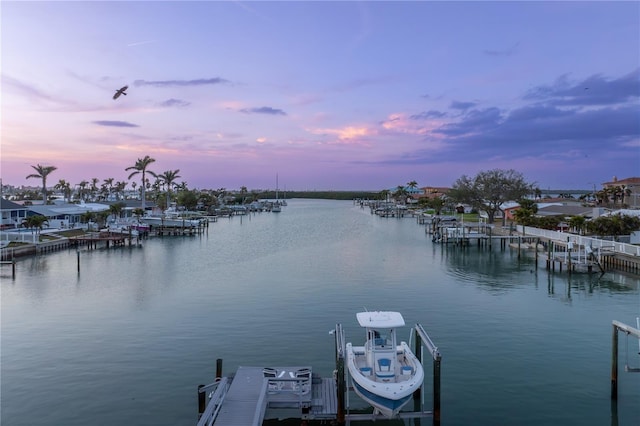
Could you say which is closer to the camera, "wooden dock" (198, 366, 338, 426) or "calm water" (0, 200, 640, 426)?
"wooden dock" (198, 366, 338, 426)

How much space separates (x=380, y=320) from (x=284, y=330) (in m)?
9.64

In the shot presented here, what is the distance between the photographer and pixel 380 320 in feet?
57.3

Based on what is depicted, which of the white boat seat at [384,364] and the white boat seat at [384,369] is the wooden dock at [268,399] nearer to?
the white boat seat at [384,369]

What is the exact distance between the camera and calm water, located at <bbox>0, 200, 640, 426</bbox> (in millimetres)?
17125

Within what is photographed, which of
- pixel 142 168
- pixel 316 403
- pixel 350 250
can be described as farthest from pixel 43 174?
pixel 316 403

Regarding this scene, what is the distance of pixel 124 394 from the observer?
58.5 feet

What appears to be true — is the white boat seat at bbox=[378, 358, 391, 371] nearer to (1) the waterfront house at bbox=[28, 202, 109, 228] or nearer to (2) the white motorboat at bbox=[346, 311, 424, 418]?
(2) the white motorboat at bbox=[346, 311, 424, 418]

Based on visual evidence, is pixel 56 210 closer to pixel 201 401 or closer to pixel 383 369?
pixel 201 401

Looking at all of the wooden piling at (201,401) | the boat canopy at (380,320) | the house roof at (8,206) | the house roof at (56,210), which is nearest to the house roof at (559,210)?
the boat canopy at (380,320)

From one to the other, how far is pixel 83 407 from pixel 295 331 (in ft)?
37.0

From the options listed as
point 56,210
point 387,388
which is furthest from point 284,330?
point 56,210

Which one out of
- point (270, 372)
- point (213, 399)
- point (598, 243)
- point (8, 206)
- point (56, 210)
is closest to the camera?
point (213, 399)

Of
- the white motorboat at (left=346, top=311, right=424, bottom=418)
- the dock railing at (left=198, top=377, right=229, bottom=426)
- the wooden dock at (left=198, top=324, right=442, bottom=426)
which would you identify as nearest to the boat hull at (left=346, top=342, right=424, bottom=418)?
the white motorboat at (left=346, top=311, right=424, bottom=418)

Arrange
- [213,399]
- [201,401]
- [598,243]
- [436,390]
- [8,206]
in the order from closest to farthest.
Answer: [213,399] < [436,390] < [201,401] < [598,243] < [8,206]
